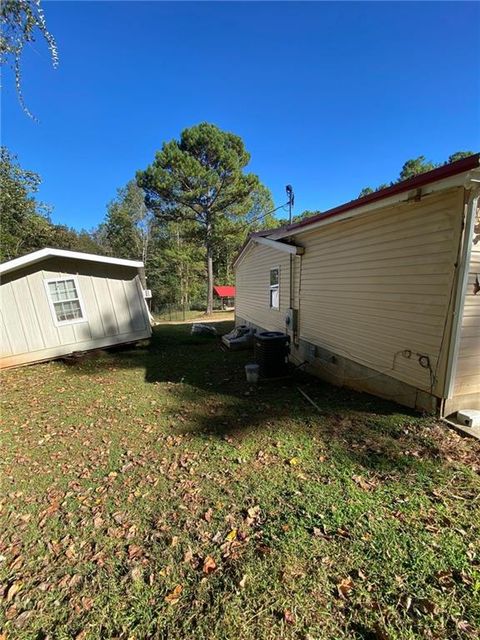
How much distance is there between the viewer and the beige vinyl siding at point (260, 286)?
8.44 metres

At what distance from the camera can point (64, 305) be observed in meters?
8.86

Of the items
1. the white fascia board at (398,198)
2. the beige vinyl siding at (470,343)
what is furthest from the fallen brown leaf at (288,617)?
the white fascia board at (398,198)

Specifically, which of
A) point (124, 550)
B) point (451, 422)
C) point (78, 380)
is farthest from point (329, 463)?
point (78, 380)

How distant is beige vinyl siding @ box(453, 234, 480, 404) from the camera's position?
3.58 m

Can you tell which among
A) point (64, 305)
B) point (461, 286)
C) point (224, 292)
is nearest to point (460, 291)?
point (461, 286)

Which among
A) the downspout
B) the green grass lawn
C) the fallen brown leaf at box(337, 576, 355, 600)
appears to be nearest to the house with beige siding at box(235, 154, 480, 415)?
the downspout

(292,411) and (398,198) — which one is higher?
(398,198)

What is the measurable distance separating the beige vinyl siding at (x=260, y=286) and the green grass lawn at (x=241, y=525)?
414 cm

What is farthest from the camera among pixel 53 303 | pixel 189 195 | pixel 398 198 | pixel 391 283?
pixel 189 195

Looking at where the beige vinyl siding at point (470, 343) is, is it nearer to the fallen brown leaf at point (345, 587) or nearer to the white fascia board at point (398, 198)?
the white fascia board at point (398, 198)

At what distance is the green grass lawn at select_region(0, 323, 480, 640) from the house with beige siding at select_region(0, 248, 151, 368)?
4219 millimetres

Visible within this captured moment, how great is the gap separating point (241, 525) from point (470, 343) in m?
3.41

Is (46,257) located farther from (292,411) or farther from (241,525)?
(241,525)

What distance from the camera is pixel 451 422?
3781 mm
